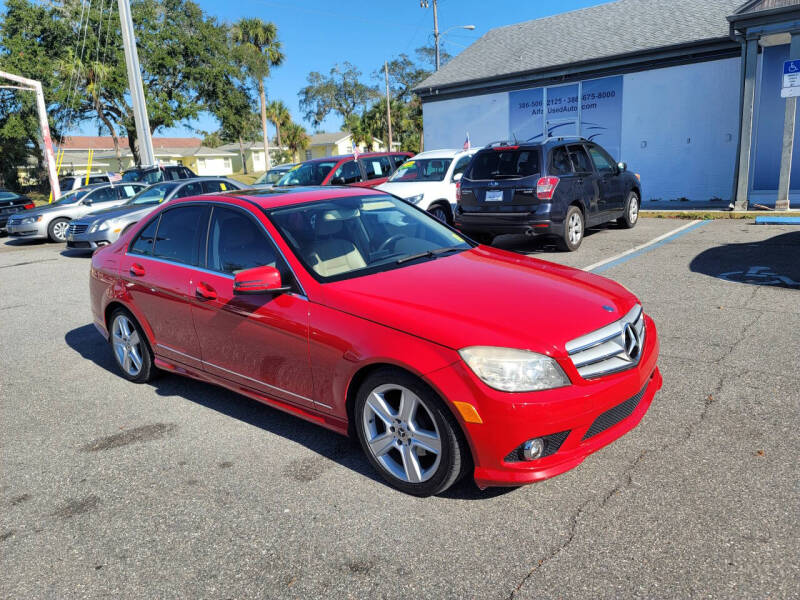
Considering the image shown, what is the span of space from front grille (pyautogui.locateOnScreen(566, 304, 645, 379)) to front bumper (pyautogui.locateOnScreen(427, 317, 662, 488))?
0.18ft

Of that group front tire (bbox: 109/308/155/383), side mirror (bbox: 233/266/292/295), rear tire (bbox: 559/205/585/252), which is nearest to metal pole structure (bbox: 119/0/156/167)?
rear tire (bbox: 559/205/585/252)

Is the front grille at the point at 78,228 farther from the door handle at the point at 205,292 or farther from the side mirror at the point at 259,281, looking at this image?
the side mirror at the point at 259,281

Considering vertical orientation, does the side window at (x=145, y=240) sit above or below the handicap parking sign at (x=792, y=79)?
below

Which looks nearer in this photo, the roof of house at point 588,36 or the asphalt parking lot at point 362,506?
the asphalt parking lot at point 362,506

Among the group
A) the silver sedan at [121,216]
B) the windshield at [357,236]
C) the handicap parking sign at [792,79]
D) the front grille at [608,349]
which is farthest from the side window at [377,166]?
the front grille at [608,349]

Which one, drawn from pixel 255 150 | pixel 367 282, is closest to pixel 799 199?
pixel 367 282

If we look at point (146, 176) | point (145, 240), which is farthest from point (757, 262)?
point (146, 176)

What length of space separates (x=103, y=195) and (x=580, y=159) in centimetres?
1297

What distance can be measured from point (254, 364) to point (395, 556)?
1668 millimetres

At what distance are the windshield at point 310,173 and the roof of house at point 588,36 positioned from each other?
942 cm

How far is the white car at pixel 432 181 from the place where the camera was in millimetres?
12172

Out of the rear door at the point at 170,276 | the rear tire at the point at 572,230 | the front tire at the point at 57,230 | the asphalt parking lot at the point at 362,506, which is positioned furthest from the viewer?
the front tire at the point at 57,230

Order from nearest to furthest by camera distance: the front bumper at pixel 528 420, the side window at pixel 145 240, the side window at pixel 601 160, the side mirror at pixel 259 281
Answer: the front bumper at pixel 528 420 → the side mirror at pixel 259 281 → the side window at pixel 145 240 → the side window at pixel 601 160

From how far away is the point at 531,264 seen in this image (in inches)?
167
